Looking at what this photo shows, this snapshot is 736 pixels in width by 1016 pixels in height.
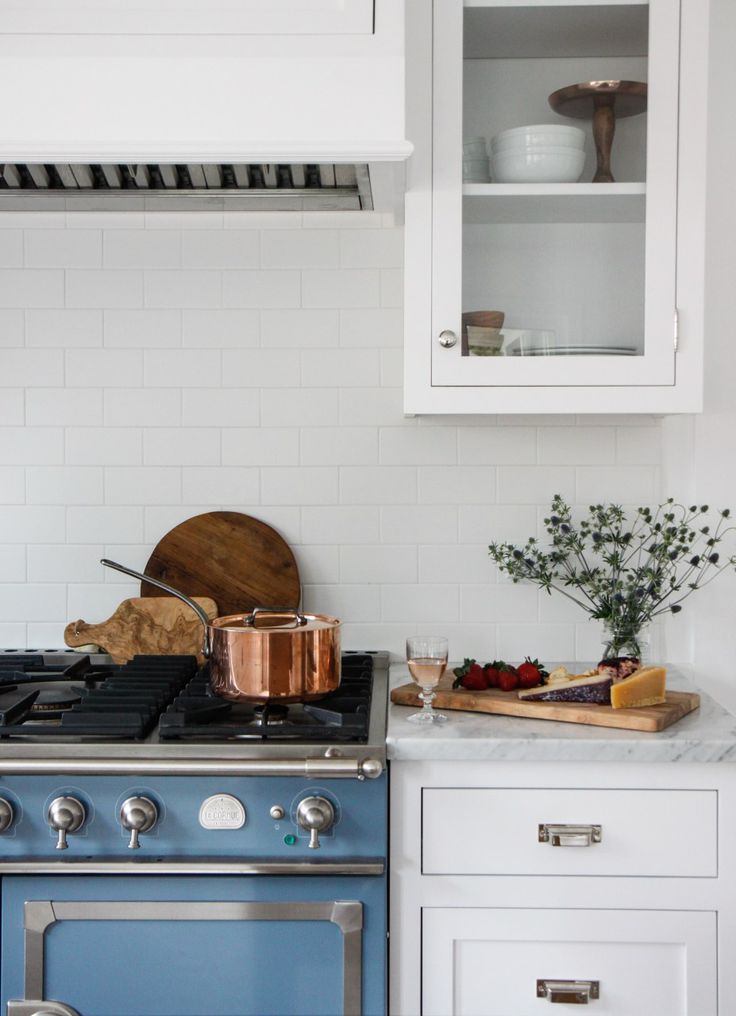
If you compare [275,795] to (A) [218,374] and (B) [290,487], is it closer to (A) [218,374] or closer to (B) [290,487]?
(B) [290,487]

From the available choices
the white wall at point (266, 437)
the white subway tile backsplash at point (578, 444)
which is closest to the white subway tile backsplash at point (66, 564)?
the white wall at point (266, 437)

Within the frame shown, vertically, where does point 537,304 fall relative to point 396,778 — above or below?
above

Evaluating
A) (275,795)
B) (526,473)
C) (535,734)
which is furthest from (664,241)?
(275,795)

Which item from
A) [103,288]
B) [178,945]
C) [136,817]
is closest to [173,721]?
[136,817]

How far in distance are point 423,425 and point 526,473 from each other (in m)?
A: 0.28

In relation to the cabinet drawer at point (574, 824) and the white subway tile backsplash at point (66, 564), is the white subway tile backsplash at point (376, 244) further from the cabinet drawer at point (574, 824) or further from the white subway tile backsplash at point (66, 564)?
the cabinet drawer at point (574, 824)

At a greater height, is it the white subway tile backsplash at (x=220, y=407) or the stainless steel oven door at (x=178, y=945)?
the white subway tile backsplash at (x=220, y=407)

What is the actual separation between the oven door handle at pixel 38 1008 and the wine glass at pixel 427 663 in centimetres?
78

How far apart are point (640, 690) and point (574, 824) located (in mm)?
292

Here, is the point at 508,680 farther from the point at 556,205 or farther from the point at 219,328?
the point at 219,328

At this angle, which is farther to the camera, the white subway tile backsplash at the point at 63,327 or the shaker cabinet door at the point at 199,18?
the white subway tile backsplash at the point at 63,327

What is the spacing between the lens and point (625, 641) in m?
2.28

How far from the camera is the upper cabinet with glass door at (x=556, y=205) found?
2.10m

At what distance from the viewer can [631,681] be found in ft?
6.40
